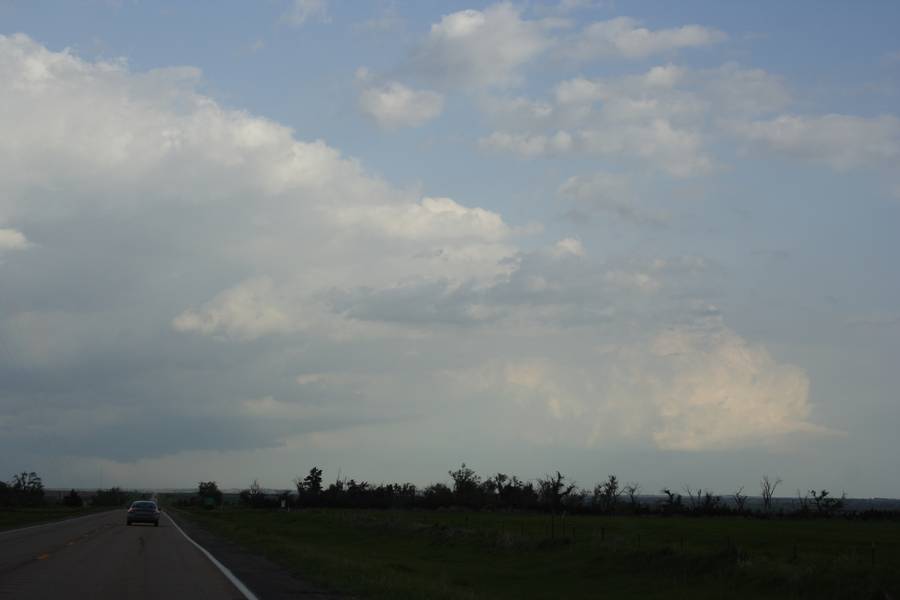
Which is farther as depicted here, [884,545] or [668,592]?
[884,545]

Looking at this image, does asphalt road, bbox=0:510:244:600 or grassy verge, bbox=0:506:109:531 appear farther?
grassy verge, bbox=0:506:109:531

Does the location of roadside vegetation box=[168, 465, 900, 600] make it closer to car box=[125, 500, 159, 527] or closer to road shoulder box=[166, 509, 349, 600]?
road shoulder box=[166, 509, 349, 600]

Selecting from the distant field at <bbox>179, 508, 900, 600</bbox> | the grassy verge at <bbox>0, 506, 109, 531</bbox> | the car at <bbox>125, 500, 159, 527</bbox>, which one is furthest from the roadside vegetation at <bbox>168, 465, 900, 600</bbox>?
the grassy verge at <bbox>0, 506, 109, 531</bbox>

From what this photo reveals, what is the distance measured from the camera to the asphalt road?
18.8 meters

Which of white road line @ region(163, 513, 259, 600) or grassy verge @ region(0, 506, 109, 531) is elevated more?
white road line @ region(163, 513, 259, 600)

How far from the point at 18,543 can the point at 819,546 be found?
118 feet

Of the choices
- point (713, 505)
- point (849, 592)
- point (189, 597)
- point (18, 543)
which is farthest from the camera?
point (713, 505)

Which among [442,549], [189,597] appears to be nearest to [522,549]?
[442,549]

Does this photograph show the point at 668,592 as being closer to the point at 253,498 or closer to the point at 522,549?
the point at 522,549

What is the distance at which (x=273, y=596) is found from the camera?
63.0ft

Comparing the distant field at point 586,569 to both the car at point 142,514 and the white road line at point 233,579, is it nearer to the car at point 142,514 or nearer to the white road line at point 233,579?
the white road line at point 233,579

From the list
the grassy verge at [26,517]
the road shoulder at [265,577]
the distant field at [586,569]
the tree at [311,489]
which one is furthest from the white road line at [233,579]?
the tree at [311,489]

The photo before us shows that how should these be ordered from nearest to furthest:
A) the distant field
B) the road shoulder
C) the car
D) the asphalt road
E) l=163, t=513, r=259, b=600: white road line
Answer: the asphalt road, l=163, t=513, r=259, b=600: white road line, the road shoulder, the distant field, the car

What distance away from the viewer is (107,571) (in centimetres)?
2383
